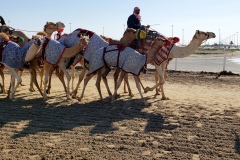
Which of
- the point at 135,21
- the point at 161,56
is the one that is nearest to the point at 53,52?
the point at 135,21

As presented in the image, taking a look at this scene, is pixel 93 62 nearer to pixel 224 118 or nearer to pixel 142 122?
pixel 142 122

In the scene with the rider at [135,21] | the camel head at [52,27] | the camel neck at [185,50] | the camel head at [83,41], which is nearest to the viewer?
the camel head at [83,41]

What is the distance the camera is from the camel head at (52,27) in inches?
419

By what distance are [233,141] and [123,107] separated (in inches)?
130

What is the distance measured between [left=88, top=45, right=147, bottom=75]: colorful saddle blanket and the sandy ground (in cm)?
93

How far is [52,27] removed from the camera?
420 inches

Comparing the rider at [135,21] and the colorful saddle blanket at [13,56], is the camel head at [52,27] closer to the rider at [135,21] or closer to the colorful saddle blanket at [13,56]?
the colorful saddle blanket at [13,56]

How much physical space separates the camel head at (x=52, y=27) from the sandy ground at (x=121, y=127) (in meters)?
1.82

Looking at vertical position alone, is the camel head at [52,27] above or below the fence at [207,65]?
above

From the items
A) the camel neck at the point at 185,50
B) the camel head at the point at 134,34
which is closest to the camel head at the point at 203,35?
the camel neck at the point at 185,50

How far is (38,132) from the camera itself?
630 centimetres

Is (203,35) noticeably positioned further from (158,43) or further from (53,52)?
(53,52)

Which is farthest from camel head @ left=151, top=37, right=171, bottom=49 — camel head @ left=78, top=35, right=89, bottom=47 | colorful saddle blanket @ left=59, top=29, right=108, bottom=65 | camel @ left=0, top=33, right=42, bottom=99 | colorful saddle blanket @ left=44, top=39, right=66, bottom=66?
camel @ left=0, top=33, right=42, bottom=99

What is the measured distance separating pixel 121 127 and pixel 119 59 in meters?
2.30
